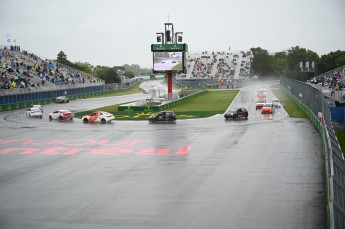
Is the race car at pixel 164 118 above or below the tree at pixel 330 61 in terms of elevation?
below

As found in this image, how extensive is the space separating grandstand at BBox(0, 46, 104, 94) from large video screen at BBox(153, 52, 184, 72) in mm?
21897

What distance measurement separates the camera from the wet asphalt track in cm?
1864

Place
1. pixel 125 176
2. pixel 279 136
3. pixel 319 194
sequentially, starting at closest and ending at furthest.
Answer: pixel 319 194
pixel 125 176
pixel 279 136

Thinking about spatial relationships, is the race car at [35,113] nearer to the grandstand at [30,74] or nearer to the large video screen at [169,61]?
the grandstand at [30,74]

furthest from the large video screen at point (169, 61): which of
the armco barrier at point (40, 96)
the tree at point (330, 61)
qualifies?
the tree at point (330, 61)

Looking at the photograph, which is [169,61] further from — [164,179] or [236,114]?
[164,179]

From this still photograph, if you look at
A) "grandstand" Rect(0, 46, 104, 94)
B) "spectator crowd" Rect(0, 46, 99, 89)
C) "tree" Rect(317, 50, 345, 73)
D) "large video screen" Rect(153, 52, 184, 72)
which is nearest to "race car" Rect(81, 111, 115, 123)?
"grandstand" Rect(0, 46, 104, 94)

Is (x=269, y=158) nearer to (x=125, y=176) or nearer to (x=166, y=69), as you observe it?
(x=125, y=176)

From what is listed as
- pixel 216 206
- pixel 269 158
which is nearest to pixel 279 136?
pixel 269 158

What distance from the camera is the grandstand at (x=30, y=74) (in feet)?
280

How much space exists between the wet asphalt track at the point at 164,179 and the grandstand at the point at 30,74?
1652 inches

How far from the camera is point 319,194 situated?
70.5ft

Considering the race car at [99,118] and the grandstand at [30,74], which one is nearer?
the race car at [99,118]

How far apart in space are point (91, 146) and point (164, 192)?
52.9ft
